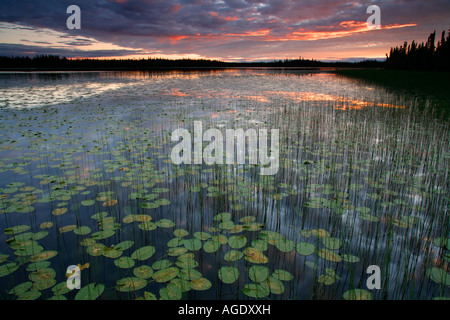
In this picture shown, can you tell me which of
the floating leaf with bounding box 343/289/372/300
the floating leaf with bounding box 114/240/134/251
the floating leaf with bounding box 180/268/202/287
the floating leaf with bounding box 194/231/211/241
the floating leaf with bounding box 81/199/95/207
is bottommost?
the floating leaf with bounding box 343/289/372/300

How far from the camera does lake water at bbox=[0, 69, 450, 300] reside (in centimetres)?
289

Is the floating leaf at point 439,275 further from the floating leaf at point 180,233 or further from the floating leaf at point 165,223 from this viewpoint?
the floating leaf at point 165,223

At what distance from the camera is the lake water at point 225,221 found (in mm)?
2895

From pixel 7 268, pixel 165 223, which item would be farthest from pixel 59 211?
pixel 165 223

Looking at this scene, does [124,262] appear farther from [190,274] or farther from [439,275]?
[439,275]

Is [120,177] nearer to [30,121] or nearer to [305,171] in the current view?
[305,171]

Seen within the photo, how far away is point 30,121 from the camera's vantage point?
11.5 m

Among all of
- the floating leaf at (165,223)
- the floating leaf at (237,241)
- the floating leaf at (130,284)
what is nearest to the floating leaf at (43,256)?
the floating leaf at (130,284)

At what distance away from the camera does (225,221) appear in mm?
4043

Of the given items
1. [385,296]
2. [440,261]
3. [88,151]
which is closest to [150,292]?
[385,296]

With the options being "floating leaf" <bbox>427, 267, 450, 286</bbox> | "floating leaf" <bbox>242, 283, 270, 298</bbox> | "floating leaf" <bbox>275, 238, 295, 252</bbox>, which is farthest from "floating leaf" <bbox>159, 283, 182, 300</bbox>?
"floating leaf" <bbox>427, 267, 450, 286</bbox>

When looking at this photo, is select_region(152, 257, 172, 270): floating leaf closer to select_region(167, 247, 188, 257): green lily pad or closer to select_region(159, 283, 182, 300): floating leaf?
select_region(167, 247, 188, 257): green lily pad

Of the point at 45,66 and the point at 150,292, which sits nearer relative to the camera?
the point at 150,292

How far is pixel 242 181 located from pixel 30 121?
1171 centimetres
